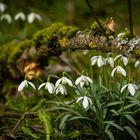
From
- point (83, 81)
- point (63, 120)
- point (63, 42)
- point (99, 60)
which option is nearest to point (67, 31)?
point (63, 42)

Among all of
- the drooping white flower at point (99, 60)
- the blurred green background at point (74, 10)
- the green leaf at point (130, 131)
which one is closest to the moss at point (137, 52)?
the drooping white flower at point (99, 60)

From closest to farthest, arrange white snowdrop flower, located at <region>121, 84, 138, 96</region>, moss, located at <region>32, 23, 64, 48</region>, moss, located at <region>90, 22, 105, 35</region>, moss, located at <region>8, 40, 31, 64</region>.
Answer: white snowdrop flower, located at <region>121, 84, 138, 96</region> → moss, located at <region>90, 22, 105, 35</region> → moss, located at <region>32, 23, 64, 48</region> → moss, located at <region>8, 40, 31, 64</region>

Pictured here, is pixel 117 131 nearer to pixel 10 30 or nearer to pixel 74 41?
pixel 74 41

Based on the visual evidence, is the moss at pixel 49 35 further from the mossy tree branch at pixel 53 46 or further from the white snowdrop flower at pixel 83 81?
the white snowdrop flower at pixel 83 81

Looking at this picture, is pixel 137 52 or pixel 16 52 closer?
pixel 137 52

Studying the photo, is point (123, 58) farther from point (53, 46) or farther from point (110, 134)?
point (53, 46)

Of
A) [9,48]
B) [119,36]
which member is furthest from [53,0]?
[119,36]

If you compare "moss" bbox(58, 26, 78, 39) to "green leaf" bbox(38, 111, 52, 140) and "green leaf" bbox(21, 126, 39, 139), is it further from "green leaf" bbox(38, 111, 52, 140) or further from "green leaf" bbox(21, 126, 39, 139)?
"green leaf" bbox(21, 126, 39, 139)

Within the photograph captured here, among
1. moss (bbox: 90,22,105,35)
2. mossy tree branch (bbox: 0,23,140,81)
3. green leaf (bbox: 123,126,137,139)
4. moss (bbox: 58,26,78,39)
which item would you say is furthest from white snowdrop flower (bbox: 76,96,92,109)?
moss (bbox: 58,26,78,39)
